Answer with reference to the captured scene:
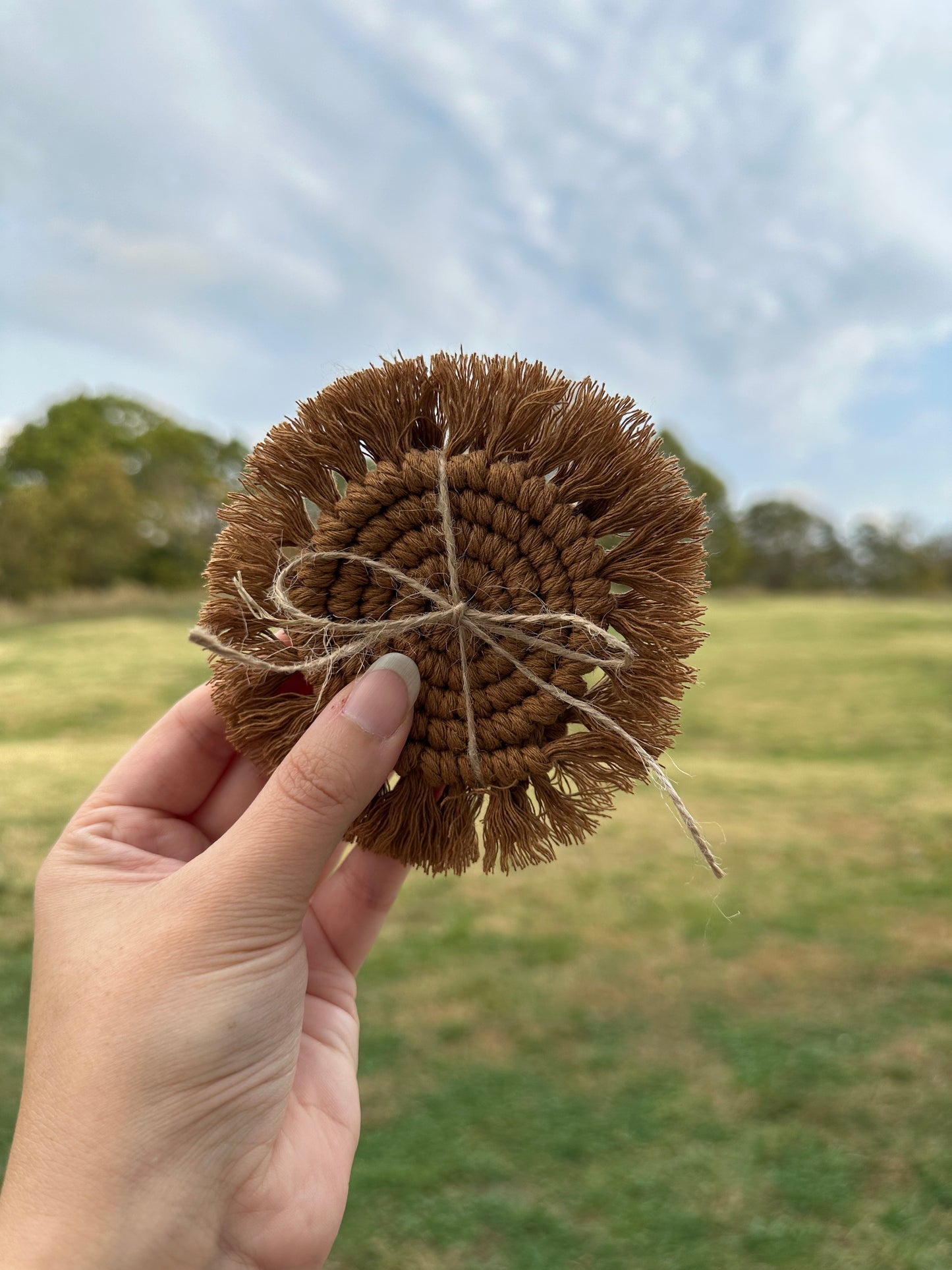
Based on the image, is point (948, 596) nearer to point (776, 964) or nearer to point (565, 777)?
point (776, 964)

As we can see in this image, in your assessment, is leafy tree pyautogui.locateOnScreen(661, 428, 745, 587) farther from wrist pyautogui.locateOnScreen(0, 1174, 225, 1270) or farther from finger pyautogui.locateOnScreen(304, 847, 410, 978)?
wrist pyautogui.locateOnScreen(0, 1174, 225, 1270)

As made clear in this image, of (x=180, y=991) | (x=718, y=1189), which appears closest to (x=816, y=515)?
(x=718, y=1189)

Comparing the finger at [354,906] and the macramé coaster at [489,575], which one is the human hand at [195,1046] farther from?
the finger at [354,906]

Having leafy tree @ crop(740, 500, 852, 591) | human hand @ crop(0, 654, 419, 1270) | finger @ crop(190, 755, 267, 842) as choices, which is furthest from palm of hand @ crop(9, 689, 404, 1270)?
leafy tree @ crop(740, 500, 852, 591)

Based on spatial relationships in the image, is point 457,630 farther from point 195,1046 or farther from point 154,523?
point 154,523

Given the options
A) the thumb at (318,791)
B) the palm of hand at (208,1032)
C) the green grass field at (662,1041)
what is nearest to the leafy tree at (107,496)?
the green grass field at (662,1041)

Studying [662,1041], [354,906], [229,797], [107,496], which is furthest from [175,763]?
[107,496]
